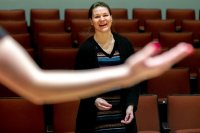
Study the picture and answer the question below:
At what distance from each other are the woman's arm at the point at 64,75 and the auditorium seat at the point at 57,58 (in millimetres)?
1539

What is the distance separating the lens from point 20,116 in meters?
1.32

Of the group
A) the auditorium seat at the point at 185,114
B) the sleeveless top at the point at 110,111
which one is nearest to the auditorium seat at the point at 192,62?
the auditorium seat at the point at 185,114

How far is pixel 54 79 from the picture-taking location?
199 millimetres

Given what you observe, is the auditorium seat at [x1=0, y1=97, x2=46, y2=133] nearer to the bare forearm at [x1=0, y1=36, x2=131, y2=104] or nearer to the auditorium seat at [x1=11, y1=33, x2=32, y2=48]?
the auditorium seat at [x1=11, y1=33, x2=32, y2=48]

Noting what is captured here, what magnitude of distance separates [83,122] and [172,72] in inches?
29.3

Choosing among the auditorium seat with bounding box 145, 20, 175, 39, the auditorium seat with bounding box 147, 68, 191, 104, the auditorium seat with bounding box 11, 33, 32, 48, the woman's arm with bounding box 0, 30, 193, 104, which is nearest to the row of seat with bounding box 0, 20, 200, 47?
the auditorium seat with bounding box 145, 20, 175, 39

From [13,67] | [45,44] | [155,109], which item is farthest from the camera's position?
[45,44]

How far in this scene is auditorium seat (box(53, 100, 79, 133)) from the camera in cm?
133

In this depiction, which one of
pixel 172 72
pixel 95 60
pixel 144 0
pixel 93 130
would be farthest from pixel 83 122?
pixel 144 0

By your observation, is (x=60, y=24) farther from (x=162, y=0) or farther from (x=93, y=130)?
(x=93, y=130)

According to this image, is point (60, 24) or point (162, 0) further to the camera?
point (162, 0)

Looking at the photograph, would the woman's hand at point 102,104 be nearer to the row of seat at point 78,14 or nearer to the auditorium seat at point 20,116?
the auditorium seat at point 20,116

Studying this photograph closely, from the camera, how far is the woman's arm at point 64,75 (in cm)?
19

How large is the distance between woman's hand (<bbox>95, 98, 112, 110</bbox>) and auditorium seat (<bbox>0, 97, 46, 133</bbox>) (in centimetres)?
46
